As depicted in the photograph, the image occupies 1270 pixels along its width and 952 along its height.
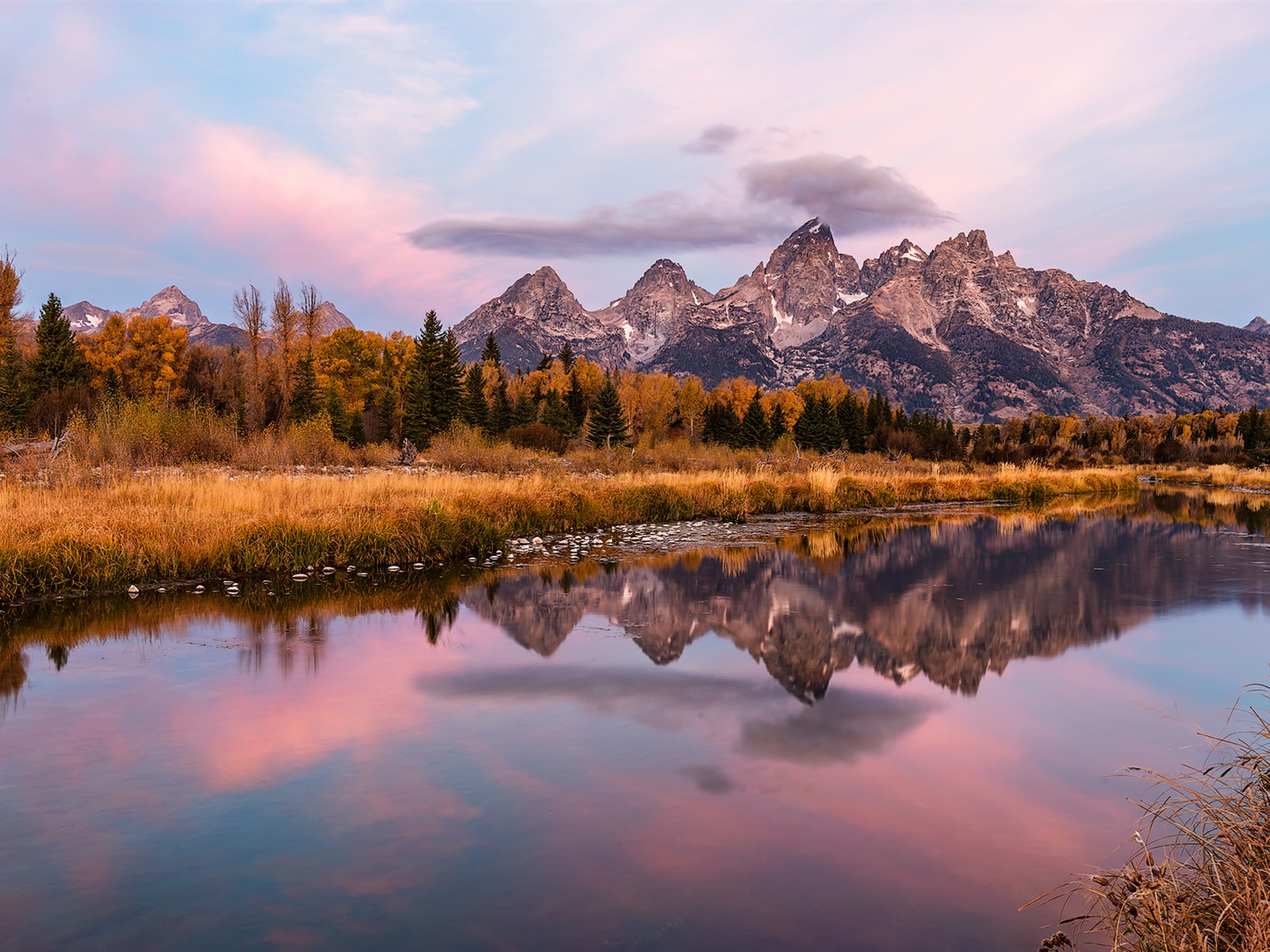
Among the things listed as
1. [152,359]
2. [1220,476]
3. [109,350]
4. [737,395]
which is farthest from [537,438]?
[737,395]

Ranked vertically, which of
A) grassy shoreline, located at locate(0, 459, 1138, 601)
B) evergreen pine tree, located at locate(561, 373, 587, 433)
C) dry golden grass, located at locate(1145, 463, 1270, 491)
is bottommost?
dry golden grass, located at locate(1145, 463, 1270, 491)

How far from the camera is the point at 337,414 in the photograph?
57.0m

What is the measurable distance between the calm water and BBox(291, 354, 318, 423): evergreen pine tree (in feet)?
146

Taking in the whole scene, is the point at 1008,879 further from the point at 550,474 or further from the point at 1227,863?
the point at 550,474

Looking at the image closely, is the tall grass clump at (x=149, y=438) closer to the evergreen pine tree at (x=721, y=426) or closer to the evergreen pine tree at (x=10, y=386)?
the evergreen pine tree at (x=10, y=386)

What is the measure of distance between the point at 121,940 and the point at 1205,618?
1488 cm

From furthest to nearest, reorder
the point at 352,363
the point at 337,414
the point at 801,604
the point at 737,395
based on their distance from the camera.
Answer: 1. the point at 737,395
2. the point at 352,363
3. the point at 337,414
4. the point at 801,604

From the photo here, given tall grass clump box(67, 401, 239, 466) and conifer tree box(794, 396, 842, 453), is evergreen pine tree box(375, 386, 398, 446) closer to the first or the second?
conifer tree box(794, 396, 842, 453)

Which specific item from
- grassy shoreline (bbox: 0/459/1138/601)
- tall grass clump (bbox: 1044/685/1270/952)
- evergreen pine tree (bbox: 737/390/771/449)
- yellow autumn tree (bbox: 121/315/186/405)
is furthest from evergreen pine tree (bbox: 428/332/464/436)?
tall grass clump (bbox: 1044/685/1270/952)

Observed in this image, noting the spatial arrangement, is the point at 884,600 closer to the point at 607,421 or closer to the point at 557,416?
the point at 607,421

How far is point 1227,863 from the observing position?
12.6ft

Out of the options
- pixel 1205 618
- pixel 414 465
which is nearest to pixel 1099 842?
pixel 1205 618

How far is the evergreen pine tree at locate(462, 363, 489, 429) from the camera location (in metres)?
67.4

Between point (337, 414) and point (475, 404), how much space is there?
1488cm
